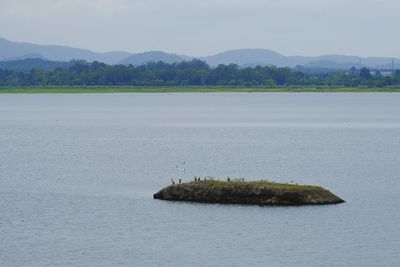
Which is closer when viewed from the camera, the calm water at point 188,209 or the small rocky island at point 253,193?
the calm water at point 188,209

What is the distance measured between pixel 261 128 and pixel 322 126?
1351 centimetres

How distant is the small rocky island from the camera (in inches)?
2610

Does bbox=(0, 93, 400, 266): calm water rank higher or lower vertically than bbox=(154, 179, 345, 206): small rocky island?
lower

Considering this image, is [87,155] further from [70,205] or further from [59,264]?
[59,264]

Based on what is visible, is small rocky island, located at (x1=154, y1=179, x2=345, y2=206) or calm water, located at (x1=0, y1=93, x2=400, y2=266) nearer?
calm water, located at (x1=0, y1=93, x2=400, y2=266)

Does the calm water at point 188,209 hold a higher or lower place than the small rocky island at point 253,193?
lower

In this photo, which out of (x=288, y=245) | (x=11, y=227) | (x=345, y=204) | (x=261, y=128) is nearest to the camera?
(x=288, y=245)

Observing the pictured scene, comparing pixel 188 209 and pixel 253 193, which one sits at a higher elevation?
pixel 253 193

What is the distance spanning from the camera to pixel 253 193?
66.4 meters

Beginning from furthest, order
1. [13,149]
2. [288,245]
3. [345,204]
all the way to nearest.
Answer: [13,149], [345,204], [288,245]

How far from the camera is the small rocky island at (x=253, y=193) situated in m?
66.3

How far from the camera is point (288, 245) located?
56.5 meters

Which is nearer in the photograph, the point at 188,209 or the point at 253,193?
the point at 188,209

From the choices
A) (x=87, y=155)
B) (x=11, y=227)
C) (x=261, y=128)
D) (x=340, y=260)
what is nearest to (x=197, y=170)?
(x=87, y=155)
